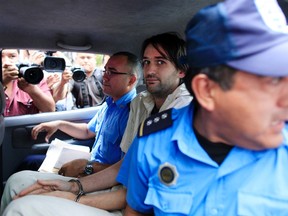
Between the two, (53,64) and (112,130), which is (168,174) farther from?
(53,64)

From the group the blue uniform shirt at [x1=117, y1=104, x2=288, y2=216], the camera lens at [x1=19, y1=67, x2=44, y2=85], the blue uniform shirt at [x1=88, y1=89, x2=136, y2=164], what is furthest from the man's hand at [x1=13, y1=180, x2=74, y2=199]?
the camera lens at [x1=19, y1=67, x2=44, y2=85]

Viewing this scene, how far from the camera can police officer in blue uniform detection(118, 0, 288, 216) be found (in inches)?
29.5

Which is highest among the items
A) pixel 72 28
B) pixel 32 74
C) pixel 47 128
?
pixel 72 28

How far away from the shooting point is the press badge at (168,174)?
96cm

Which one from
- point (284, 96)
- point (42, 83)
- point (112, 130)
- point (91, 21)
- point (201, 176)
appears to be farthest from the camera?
point (42, 83)

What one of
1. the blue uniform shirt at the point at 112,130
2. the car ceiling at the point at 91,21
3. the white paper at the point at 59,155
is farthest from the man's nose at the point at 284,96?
the white paper at the point at 59,155

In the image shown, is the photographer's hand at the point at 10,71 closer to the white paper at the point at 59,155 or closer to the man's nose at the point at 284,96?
the white paper at the point at 59,155

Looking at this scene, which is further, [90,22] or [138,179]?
[90,22]

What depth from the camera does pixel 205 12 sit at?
80cm

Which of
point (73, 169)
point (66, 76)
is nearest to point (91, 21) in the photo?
point (73, 169)

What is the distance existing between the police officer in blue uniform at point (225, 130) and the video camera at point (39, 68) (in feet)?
4.88

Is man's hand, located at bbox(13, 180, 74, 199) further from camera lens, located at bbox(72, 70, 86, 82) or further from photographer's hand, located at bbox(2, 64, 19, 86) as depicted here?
camera lens, located at bbox(72, 70, 86, 82)

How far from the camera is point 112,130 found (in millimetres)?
2041

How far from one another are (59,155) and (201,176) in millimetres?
1426
